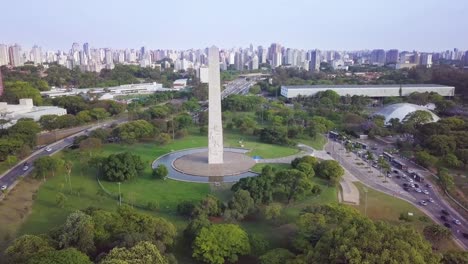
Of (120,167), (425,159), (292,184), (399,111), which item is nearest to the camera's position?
(292,184)

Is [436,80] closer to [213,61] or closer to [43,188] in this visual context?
[213,61]

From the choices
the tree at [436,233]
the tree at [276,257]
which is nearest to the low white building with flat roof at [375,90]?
the tree at [436,233]

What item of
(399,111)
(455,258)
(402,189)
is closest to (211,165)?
(402,189)

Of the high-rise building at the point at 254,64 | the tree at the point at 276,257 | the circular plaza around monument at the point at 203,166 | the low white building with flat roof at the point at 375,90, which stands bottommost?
the circular plaza around monument at the point at 203,166

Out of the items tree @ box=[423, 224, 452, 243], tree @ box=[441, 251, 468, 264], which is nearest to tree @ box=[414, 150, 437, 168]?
tree @ box=[423, 224, 452, 243]

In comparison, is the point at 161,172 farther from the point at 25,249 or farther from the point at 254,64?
the point at 254,64

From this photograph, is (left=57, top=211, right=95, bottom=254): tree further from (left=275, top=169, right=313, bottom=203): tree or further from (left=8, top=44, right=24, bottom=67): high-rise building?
(left=8, top=44, right=24, bottom=67): high-rise building

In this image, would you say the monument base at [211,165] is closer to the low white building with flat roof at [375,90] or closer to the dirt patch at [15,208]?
the dirt patch at [15,208]
